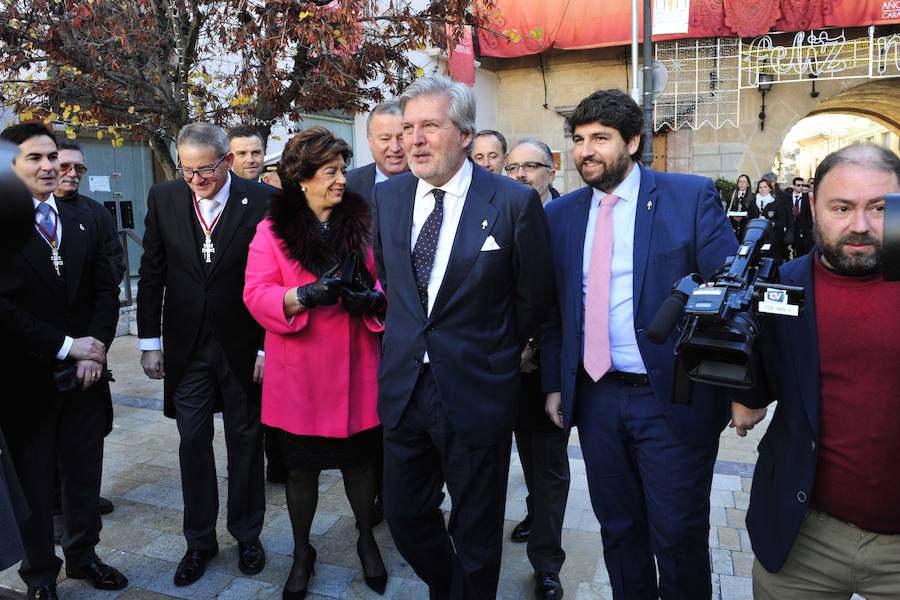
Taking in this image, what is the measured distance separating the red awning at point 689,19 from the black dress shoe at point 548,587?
1352cm

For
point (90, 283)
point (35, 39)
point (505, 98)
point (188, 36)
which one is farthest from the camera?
point (505, 98)

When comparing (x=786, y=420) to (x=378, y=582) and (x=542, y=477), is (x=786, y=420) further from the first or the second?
(x=378, y=582)

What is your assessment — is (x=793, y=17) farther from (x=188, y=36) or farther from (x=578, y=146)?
(x=578, y=146)

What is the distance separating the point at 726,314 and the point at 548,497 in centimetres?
173

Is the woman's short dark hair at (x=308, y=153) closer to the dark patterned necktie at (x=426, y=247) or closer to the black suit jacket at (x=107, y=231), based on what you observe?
the dark patterned necktie at (x=426, y=247)

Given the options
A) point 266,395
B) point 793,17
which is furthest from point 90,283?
point 793,17

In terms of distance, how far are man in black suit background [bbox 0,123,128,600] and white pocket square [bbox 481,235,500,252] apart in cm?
184

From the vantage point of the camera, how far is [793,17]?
16688mm

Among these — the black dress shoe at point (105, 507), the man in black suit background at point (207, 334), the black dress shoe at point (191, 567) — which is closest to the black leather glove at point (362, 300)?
the man in black suit background at point (207, 334)

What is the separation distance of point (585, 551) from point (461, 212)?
1962 mm

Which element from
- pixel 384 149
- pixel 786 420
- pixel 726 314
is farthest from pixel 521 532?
pixel 726 314

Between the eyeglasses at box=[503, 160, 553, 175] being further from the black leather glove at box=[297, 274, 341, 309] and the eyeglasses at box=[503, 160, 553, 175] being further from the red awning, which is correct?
the red awning

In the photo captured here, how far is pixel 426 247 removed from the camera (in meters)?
2.73

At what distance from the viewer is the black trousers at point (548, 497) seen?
10.7 feet
